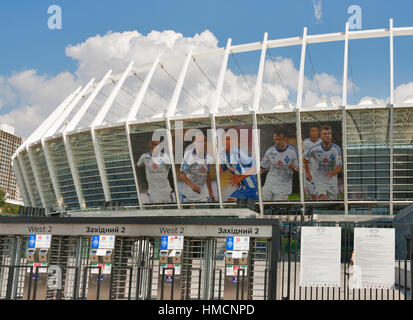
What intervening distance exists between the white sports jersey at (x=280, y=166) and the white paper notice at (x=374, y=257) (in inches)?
1402

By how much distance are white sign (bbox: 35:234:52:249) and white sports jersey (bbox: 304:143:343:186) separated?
34.3 m

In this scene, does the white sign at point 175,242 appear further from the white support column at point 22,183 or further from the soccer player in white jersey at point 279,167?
the white support column at point 22,183

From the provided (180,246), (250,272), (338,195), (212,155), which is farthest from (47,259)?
(338,195)

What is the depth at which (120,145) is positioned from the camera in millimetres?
50719

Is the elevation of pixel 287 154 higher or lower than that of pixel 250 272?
higher

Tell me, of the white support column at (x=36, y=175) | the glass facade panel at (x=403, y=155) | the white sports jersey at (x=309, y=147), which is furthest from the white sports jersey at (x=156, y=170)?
the glass facade panel at (x=403, y=155)

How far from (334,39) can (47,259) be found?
43.0m

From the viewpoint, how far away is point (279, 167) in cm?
4656

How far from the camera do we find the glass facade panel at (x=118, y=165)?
50.6m

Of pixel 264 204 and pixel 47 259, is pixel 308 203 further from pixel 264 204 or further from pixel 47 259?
pixel 47 259

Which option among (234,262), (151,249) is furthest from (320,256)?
(151,249)

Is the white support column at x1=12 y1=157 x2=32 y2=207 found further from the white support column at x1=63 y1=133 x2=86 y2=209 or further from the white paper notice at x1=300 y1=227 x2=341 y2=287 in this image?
the white paper notice at x1=300 y1=227 x2=341 y2=287

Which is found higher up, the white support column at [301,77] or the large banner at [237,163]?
the white support column at [301,77]

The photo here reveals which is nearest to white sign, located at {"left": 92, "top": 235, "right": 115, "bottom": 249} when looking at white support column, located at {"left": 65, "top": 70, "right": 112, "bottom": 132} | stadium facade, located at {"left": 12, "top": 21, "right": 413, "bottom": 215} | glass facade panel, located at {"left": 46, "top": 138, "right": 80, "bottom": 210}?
stadium facade, located at {"left": 12, "top": 21, "right": 413, "bottom": 215}
